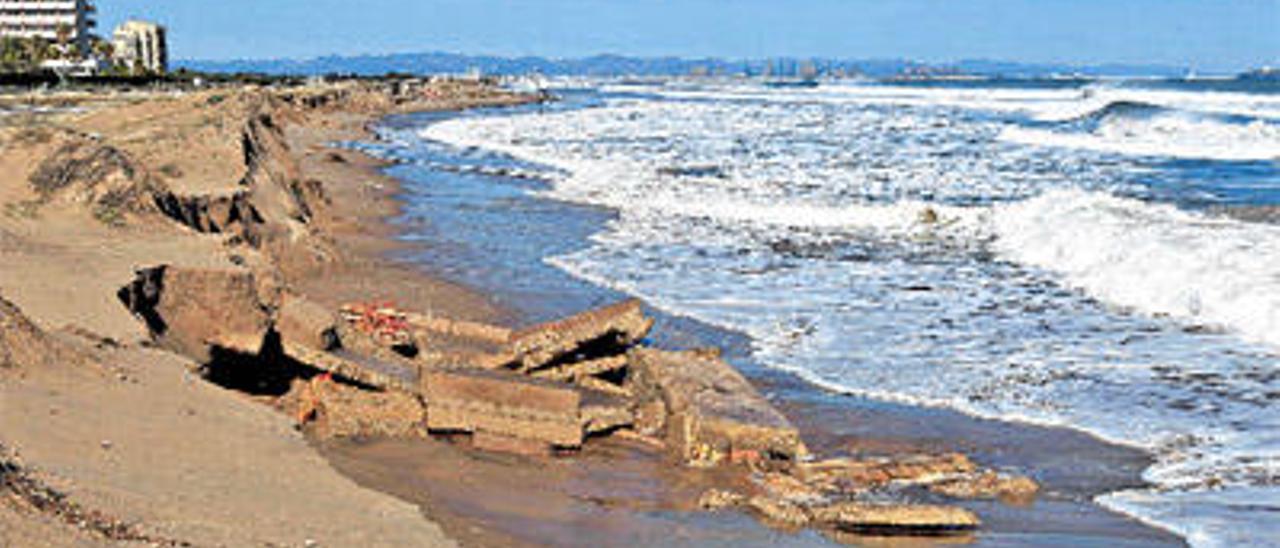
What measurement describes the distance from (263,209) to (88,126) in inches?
222

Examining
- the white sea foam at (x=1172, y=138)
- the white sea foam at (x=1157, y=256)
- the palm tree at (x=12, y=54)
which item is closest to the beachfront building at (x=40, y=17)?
the palm tree at (x=12, y=54)

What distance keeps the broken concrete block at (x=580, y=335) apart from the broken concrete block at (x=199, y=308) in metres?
1.51

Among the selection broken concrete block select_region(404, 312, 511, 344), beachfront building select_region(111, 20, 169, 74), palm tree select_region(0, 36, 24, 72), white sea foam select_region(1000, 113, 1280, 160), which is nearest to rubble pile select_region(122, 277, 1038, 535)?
broken concrete block select_region(404, 312, 511, 344)

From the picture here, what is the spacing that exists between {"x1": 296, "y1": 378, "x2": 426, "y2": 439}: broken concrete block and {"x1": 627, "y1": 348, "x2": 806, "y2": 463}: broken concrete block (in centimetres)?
141

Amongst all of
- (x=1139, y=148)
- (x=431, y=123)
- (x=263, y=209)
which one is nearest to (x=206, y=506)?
(x=263, y=209)

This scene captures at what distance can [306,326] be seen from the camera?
7617mm

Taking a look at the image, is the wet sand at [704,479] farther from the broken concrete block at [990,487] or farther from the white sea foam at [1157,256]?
the white sea foam at [1157,256]

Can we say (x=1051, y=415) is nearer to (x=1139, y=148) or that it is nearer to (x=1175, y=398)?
(x=1175, y=398)

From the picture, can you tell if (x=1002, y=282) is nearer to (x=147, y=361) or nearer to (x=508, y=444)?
(x=508, y=444)

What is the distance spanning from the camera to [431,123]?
58.4m

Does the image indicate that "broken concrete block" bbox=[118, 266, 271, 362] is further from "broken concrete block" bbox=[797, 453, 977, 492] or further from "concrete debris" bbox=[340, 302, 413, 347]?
"broken concrete block" bbox=[797, 453, 977, 492]

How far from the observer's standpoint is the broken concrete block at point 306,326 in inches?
298

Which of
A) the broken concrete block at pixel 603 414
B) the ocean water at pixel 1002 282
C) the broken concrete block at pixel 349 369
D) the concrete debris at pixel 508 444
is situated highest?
the broken concrete block at pixel 349 369

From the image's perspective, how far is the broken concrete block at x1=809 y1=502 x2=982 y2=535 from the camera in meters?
5.96
